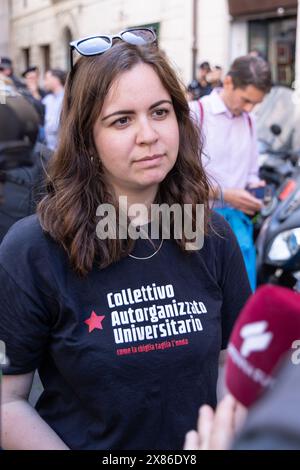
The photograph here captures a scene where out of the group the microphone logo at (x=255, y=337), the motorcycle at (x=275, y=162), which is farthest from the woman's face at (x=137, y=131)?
the motorcycle at (x=275, y=162)

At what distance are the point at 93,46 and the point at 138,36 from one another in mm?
160

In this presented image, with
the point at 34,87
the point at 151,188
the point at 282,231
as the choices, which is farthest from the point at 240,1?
the point at 151,188

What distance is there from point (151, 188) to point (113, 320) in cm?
38

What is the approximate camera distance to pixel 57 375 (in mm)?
1586

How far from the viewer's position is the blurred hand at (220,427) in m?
0.93

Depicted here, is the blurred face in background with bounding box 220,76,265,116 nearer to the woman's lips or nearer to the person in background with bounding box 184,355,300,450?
the woman's lips

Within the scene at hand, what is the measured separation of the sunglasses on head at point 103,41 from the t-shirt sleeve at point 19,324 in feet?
1.82

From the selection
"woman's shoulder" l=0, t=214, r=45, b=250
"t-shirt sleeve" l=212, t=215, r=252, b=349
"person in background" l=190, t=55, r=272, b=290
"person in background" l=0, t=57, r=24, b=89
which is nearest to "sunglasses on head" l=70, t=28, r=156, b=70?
"woman's shoulder" l=0, t=214, r=45, b=250

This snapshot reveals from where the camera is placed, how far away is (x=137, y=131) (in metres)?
1.61

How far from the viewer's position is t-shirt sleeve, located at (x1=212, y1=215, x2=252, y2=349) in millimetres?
1759

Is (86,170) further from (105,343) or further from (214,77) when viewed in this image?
(214,77)

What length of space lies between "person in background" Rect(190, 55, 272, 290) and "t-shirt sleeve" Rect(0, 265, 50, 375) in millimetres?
2229

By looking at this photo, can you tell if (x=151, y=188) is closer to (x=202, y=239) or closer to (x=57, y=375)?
(x=202, y=239)

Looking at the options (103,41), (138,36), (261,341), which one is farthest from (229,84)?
(261,341)
